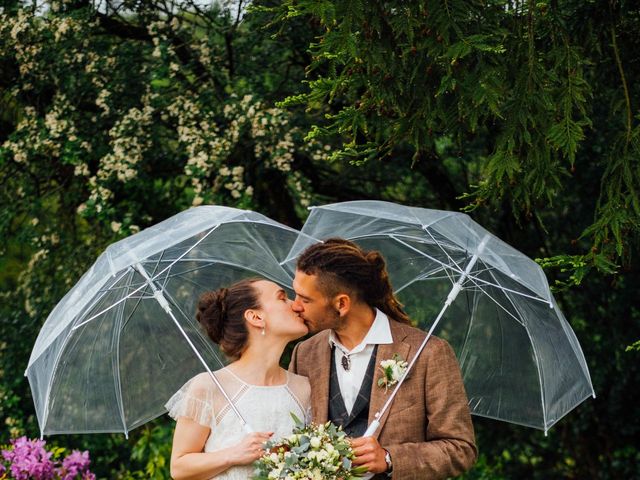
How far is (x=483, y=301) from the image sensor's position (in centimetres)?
350

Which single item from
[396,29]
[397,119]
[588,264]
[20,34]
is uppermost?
[20,34]

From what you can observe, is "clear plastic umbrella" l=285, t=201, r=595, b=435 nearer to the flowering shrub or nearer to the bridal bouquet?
the bridal bouquet

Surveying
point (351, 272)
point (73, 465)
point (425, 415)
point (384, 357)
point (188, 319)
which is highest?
point (351, 272)

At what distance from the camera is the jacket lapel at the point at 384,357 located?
123 inches

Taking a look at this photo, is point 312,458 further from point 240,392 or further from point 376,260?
point 376,260

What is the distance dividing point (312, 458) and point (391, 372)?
485mm

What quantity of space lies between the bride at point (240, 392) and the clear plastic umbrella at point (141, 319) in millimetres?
96

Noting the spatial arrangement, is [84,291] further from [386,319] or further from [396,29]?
[396,29]

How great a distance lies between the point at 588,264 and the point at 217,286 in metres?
1.46

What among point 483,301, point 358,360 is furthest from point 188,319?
point 483,301

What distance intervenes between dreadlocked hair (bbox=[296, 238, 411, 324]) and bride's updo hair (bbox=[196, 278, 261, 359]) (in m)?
0.22

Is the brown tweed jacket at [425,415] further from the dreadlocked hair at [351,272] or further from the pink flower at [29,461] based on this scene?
the pink flower at [29,461]

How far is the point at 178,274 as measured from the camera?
3.50 metres

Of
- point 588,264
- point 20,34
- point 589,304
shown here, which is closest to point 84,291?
point 588,264
